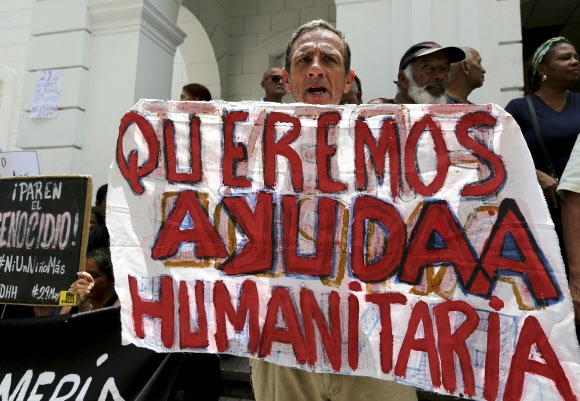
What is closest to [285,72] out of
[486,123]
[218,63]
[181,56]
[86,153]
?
[486,123]

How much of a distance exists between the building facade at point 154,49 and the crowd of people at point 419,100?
1.81ft

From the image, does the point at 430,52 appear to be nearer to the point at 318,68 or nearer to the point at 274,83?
the point at 274,83

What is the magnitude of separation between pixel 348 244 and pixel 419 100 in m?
1.71

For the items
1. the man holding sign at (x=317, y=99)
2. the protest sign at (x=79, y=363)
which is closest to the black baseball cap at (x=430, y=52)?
the man holding sign at (x=317, y=99)

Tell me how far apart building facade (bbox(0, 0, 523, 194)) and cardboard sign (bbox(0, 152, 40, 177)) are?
1.46 m

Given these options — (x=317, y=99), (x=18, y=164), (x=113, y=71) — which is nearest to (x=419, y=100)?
(x=317, y=99)

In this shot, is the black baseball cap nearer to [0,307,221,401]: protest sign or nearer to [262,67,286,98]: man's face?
[262,67,286,98]: man's face

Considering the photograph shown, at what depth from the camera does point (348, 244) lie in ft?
5.39

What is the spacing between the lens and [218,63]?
26.2ft

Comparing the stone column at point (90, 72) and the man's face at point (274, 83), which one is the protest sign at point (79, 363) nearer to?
the man's face at point (274, 83)

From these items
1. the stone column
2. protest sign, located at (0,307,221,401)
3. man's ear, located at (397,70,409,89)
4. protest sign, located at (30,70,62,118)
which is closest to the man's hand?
protest sign, located at (0,307,221,401)

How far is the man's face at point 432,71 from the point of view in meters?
3.06

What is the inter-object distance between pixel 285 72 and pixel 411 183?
631 millimetres

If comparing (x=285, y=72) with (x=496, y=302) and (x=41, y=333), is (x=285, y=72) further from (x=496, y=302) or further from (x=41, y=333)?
(x=41, y=333)
